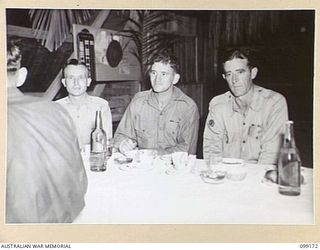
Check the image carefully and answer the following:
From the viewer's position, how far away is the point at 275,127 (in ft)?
2.98

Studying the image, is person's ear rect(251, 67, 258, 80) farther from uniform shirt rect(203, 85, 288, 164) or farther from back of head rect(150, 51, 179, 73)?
back of head rect(150, 51, 179, 73)

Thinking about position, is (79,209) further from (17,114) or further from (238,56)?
(238,56)

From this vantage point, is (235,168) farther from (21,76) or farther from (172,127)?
(21,76)

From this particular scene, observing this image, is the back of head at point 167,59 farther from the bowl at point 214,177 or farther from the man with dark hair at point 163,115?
the bowl at point 214,177

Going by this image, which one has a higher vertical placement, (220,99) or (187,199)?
(220,99)

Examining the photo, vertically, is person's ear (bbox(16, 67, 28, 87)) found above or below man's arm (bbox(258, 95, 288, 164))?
above

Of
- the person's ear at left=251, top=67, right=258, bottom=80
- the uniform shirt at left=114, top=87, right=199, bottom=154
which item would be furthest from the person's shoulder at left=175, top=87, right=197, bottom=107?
the person's ear at left=251, top=67, right=258, bottom=80

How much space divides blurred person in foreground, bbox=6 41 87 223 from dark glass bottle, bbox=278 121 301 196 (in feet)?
1.07

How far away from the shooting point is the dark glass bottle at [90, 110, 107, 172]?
0.92m

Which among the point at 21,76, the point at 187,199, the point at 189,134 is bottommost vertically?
the point at 187,199

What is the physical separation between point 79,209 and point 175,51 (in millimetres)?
308

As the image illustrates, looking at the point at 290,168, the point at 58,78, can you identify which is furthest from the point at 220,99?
the point at 58,78

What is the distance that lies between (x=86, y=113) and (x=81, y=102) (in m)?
0.02

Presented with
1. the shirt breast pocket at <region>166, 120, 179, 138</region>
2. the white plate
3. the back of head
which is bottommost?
the white plate
